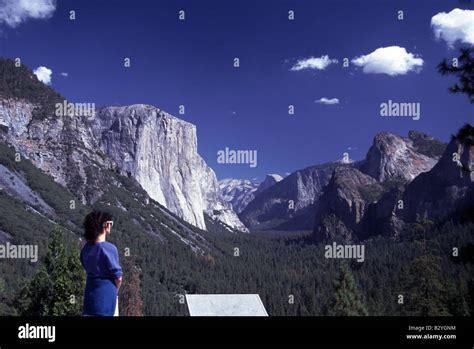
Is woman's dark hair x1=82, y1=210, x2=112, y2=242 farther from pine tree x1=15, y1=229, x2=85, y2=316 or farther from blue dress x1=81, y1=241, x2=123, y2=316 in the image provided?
pine tree x1=15, y1=229, x2=85, y2=316

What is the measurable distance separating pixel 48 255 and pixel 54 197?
495 ft

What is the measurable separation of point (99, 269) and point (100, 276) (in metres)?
0.10

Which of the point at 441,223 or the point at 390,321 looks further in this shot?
the point at 441,223

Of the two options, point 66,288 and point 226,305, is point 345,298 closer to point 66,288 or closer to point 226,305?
point 66,288

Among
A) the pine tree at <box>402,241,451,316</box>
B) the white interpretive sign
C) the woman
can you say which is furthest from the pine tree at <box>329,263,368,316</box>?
the woman

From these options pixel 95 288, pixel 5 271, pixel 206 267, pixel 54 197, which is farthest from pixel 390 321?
pixel 54 197

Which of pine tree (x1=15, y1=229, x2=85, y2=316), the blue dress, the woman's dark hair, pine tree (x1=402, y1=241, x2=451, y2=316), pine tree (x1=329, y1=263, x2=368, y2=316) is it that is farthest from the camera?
pine tree (x1=329, y1=263, x2=368, y2=316)

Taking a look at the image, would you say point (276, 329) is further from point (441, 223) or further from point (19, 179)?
point (19, 179)

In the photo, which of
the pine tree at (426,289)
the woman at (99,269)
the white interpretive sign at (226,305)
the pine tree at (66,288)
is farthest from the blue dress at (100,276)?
the pine tree at (426,289)

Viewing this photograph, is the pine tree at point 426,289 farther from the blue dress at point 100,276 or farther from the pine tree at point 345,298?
the blue dress at point 100,276

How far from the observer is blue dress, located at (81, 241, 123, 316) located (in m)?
6.14

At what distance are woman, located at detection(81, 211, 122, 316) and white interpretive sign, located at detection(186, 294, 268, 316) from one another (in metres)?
2.76

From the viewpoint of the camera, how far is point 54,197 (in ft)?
554

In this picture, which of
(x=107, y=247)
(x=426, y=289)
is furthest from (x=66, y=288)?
(x=426, y=289)
